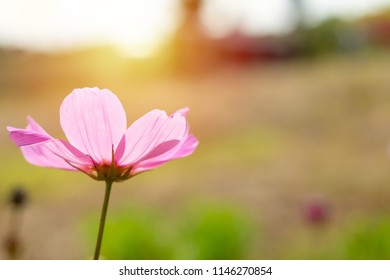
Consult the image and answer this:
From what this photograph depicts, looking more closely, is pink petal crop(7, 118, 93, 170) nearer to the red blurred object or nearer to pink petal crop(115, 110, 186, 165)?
pink petal crop(115, 110, 186, 165)

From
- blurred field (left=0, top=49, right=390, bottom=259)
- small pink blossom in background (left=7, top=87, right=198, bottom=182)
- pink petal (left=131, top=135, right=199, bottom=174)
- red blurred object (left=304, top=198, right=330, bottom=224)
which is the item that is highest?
small pink blossom in background (left=7, top=87, right=198, bottom=182)

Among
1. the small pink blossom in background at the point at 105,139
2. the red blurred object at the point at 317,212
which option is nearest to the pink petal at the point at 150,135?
the small pink blossom in background at the point at 105,139

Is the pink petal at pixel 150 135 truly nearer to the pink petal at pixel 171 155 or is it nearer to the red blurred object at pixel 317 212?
the pink petal at pixel 171 155

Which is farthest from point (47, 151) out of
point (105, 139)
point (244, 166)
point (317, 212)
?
point (244, 166)

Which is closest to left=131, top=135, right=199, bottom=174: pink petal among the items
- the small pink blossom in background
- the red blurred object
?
the small pink blossom in background

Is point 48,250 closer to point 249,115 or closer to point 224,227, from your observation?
point 224,227

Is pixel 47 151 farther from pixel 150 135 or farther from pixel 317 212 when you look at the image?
pixel 317 212
